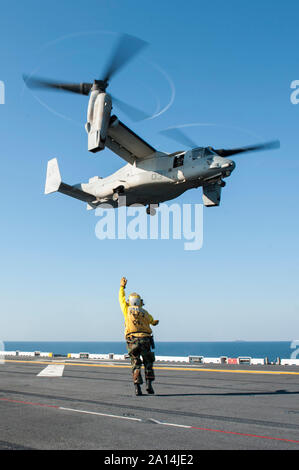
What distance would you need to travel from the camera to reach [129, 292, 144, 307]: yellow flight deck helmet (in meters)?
10.8

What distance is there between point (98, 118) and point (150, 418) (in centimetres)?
2044

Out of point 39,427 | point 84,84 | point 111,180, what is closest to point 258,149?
point 111,180

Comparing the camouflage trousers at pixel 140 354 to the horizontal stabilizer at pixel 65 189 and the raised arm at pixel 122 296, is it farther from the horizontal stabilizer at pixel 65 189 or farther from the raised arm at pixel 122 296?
Result: the horizontal stabilizer at pixel 65 189

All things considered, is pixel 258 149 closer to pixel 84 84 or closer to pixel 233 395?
pixel 84 84

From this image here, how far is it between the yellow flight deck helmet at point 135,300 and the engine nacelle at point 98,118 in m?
14.9

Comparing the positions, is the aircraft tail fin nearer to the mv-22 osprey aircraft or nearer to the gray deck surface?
the mv-22 osprey aircraft

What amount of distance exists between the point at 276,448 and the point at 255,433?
867 mm

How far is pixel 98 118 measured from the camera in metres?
24.8

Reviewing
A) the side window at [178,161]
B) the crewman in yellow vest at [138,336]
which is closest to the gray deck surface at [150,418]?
the crewman in yellow vest at [138,336]

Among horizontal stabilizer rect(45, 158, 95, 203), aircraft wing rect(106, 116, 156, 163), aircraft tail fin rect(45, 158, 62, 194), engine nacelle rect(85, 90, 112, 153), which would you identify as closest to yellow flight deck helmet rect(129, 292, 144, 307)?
engine nacelle rect(85, 90, 112, 153)

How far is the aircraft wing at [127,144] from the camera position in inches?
1158

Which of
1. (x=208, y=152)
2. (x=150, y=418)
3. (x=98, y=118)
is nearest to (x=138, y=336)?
(x=150, y=418)

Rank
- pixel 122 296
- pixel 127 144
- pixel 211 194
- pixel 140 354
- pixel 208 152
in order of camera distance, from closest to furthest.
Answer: pixel 140 354 → pixel 122 296 → pixel 208 152 → pixel 211 194 → pixel 127 144

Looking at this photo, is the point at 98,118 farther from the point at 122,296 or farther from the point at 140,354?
the point at 140,354
